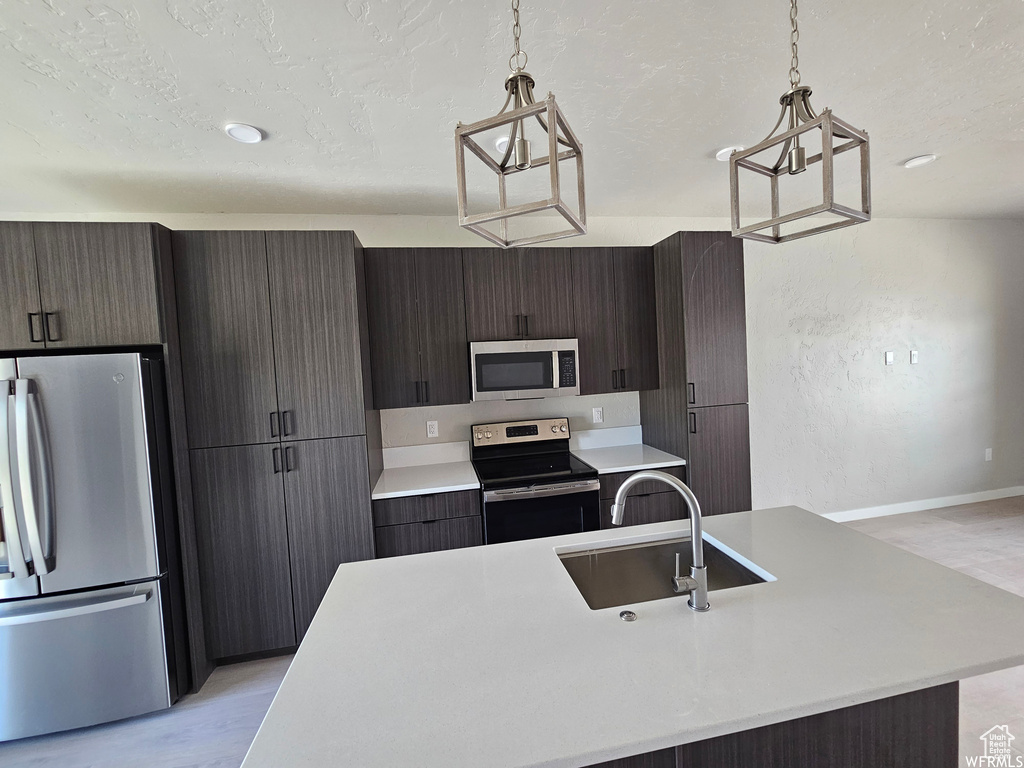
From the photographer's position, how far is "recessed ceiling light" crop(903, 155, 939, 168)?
7.90 feet

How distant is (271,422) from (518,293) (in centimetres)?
159

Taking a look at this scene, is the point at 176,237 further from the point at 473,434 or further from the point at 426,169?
the point at 473,434

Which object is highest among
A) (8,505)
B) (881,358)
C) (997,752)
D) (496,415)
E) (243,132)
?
(243,132)

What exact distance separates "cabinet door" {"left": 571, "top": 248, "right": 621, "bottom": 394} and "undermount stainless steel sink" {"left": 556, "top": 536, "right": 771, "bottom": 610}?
1.50 metres

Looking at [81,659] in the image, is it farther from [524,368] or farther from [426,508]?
[524,368]

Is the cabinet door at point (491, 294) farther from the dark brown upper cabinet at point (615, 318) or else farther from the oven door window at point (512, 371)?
the dark brown upper cabinet at point (615, 318)

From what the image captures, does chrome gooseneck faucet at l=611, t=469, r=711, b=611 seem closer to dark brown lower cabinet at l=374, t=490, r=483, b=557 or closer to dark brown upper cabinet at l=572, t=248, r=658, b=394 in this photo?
dark brown lower cabinet at l=374, t=490, r=483, b=557

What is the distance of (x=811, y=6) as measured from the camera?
4.23 feet

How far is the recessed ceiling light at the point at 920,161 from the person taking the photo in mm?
2408

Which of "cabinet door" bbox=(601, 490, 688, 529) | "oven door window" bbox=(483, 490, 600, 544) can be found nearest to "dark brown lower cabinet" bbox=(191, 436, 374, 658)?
"oven door window" bbox=(483, 490, 600, 544)

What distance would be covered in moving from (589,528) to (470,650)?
67.9 inches

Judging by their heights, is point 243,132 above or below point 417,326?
above

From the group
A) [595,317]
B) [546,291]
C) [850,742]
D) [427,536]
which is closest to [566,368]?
[595,317]

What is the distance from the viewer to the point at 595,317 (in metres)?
2.94
